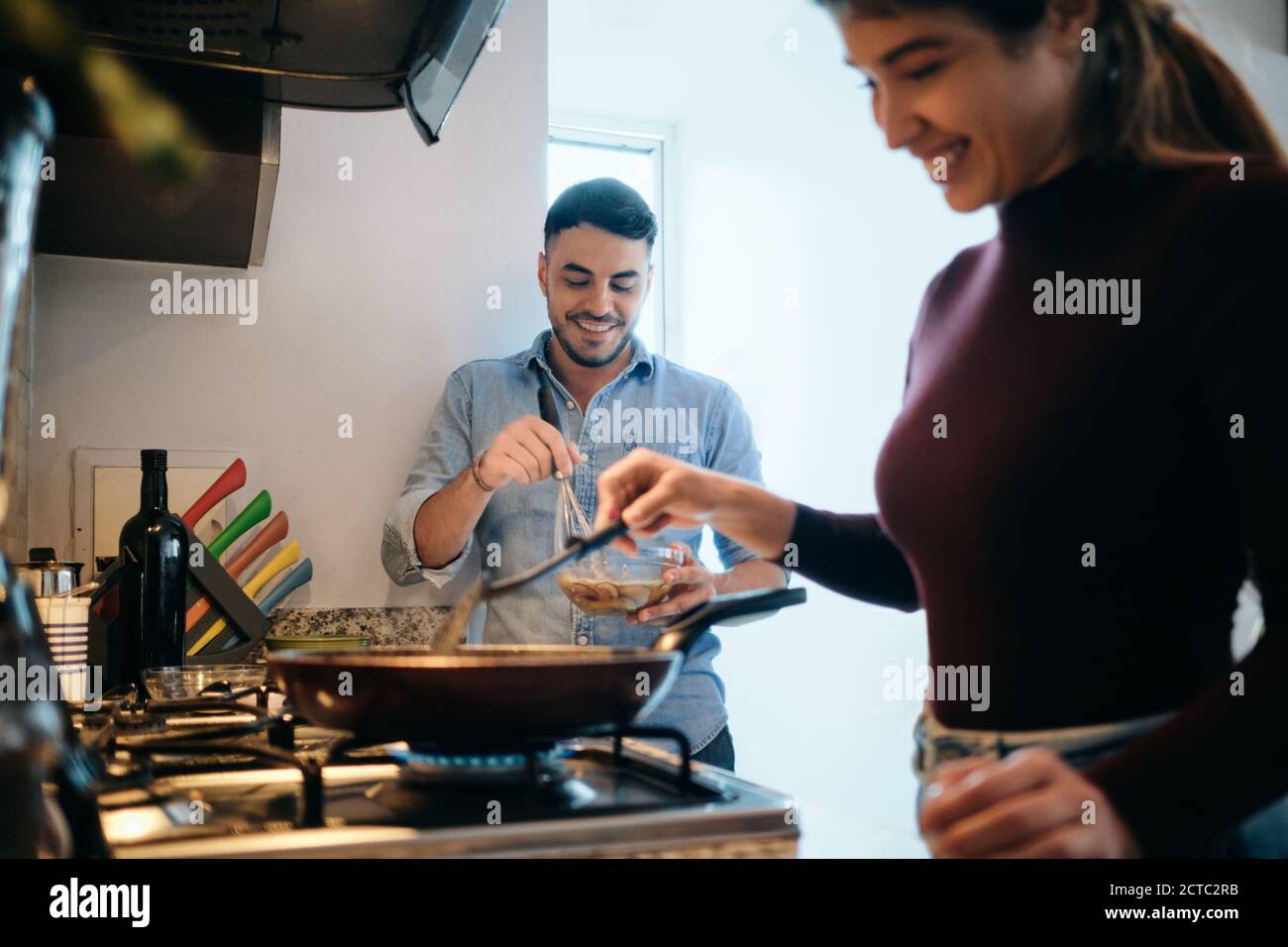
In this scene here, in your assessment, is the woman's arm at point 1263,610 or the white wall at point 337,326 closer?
the woman's arm at point 1263,610

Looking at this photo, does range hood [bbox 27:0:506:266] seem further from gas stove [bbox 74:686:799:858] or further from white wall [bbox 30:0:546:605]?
gas stove [bbox 74:686:799:858]

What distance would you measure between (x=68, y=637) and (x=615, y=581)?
619 mm

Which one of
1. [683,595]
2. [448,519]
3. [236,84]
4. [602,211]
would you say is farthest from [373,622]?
[236,84]

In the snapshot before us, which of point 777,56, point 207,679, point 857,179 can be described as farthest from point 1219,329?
point 777,56

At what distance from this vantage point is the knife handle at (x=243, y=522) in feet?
5.33

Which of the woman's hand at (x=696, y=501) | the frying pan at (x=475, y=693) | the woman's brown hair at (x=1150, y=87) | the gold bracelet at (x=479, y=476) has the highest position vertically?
the woman's brown hair at (x=1150, y=87)

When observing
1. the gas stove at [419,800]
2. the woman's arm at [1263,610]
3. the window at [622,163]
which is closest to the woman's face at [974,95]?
the woman's arm at [1263,610]

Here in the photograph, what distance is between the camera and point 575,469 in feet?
5.88

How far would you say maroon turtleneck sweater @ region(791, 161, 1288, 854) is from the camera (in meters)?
0.51

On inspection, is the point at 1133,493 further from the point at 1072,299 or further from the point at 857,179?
the point at 857,179

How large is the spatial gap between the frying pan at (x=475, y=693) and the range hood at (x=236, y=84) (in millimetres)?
623

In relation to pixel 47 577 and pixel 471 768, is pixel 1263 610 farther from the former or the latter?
pixel 47 577

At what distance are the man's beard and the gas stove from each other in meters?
Result: 1.02

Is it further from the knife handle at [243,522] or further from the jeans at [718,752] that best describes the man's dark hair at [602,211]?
the jeans at [718,752]
